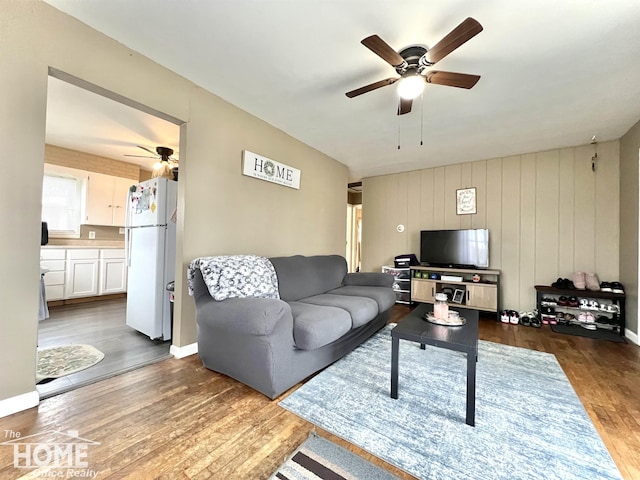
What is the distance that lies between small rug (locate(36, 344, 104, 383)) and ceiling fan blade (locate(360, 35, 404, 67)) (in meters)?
3.10

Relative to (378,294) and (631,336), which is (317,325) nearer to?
(378,294)

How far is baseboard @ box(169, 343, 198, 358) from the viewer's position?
2.42 metres

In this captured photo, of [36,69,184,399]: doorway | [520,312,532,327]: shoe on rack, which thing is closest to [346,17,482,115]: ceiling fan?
[36,69,184,399]: doorway

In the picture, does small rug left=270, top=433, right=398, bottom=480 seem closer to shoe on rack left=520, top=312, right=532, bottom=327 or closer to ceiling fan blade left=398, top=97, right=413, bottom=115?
ceiling fan blade left=398, top=97, right=413, bottom=115

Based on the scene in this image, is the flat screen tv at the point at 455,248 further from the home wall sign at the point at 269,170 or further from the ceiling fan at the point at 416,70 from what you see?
the ceiling fan at the point at 416,70

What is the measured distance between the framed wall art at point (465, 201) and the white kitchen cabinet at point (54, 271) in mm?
6283

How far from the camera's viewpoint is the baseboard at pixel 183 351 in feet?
Answer: 7.93

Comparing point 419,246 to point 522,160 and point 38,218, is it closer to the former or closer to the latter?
point 522,160

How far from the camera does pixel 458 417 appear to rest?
1.63m

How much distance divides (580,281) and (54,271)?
7381 mm

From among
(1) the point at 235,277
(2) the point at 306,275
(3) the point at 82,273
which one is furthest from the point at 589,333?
(3) the point at 82,273

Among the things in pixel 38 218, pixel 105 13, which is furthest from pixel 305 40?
pixel 38 218

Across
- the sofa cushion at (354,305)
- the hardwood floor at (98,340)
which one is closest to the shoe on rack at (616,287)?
the sofa cushion at (354,305)

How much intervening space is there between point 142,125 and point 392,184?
4.06 metres
